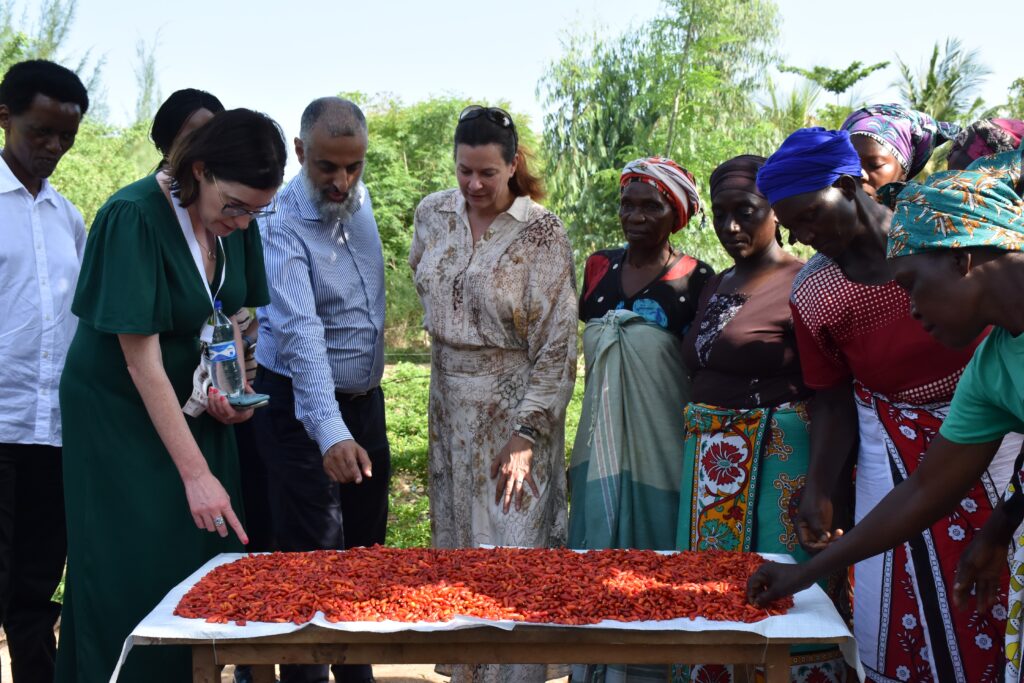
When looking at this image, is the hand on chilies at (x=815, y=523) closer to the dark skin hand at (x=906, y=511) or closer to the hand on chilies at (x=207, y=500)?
the dark skin hand at (x=906, y=511)

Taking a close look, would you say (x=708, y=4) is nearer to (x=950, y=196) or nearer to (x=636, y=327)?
(x=636, y=327)

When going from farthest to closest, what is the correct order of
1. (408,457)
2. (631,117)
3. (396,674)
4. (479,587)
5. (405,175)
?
(405,175) → (631,117) → (408,457) → (396,674) → (479,587)

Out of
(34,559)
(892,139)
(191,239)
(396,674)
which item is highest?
(892,139)

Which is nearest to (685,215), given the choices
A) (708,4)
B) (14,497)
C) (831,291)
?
(831,291)

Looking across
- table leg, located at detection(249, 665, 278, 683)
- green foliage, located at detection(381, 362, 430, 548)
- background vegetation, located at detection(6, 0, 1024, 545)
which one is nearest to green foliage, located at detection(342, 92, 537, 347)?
background vegetation, located at detection(6, 0, 1024, 545)

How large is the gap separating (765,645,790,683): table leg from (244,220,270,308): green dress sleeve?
2.04 m

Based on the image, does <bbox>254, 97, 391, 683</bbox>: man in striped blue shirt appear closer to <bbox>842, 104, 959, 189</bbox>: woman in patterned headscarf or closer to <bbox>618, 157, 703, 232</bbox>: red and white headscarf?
<bbox>618, 157, 703, 232</bbox>: red and white headscarf

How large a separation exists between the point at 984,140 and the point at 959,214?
1534mm

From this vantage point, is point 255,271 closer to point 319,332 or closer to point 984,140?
point 319,332

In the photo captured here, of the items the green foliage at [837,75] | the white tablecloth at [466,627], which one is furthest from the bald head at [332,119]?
the green foliage at [837,75]

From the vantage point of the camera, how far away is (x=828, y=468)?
9.76 feet

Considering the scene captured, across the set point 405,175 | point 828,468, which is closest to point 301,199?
point 828,468

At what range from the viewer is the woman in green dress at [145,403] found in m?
2.73

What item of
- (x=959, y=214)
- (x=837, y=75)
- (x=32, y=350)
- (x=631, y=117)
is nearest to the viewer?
(x=959, y=214)
